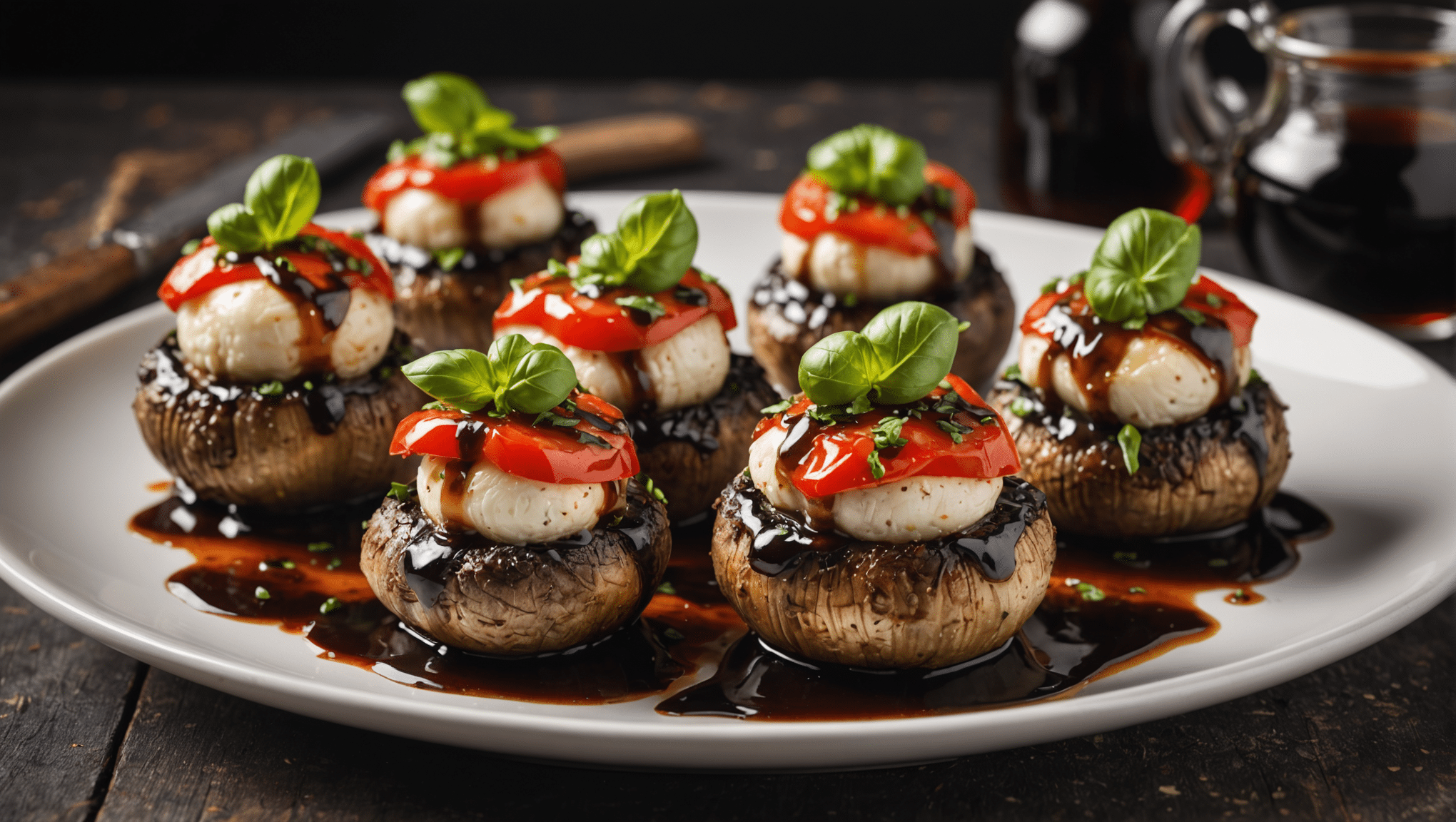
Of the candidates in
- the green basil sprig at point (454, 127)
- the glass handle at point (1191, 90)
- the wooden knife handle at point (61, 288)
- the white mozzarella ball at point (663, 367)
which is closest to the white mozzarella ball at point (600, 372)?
the white mozzarella ball at point (663, 367)

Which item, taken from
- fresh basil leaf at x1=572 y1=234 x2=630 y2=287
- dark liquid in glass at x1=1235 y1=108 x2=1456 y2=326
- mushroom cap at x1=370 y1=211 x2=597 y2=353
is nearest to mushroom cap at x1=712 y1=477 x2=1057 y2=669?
fresh basil leaf at x1=572 y1=234 x2=630 y2=287

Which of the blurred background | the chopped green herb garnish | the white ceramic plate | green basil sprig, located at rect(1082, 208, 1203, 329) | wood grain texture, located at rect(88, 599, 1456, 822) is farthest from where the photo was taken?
the blurred background

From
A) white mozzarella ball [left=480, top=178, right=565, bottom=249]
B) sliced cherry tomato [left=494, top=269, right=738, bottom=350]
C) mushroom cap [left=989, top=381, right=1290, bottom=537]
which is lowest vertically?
mushroom cap [left=989, top=381, right=1290, bottom=537]

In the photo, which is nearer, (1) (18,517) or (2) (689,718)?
(2) (689,718)

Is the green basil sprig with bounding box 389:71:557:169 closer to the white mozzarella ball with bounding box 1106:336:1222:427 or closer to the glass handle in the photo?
the white mozzarella ball with bounding box 1106:336:1222:427

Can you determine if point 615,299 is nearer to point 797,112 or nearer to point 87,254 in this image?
point 87,254

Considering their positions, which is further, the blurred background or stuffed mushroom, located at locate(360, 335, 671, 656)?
the blurred background


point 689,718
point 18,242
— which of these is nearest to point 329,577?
point 689,718

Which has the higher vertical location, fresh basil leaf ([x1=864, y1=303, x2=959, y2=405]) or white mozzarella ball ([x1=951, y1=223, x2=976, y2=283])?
fresh basil leaf ([x1=864, y1=303, x2=959, y2=405])
